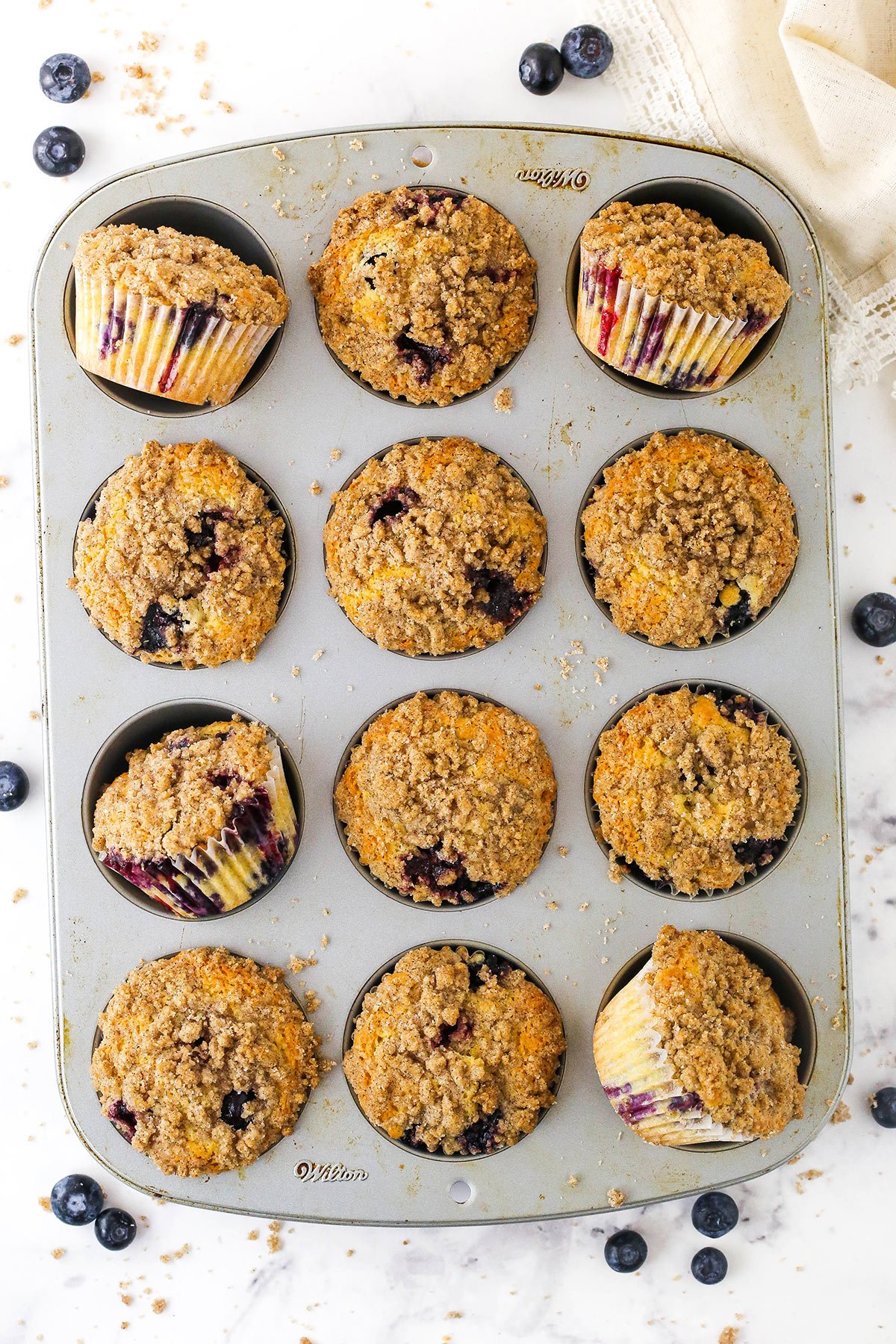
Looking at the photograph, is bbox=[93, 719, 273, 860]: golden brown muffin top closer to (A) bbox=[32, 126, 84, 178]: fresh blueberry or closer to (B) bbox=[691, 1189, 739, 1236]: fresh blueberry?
(A) bbox=[32, 126, 84, 178]: fresh blueberry

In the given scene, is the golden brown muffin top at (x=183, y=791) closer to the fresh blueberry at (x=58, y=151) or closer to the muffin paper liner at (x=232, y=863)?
the muffin paper liner at (x=232, y=863)

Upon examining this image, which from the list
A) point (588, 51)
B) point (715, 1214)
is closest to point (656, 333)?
point (588, 51)

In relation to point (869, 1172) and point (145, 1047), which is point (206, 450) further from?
point (869, 1172)

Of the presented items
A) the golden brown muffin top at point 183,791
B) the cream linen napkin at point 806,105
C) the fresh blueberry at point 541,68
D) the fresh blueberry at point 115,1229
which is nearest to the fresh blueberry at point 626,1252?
the fresh blueberry at point 115,1229

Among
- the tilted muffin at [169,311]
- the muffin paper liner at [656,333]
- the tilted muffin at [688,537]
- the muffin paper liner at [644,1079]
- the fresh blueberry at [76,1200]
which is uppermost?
the tilted muffin at [169,311]

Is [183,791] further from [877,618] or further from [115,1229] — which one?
[877,618]

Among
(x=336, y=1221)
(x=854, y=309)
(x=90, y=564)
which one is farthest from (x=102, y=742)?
(x=854, y=309)
